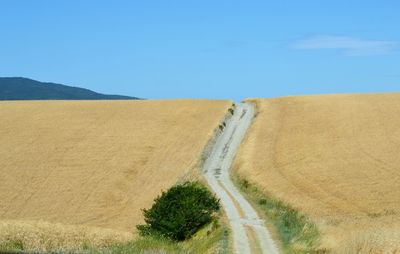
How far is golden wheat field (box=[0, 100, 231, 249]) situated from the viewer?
39.6m

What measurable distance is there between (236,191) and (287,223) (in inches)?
727

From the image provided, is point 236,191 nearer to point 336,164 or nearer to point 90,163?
point 336,164

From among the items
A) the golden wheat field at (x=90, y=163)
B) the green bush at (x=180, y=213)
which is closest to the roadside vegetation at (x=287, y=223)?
the green bush at (x=180, y=213)

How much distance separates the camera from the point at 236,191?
4797 centimetres

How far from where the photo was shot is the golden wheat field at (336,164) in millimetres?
24070

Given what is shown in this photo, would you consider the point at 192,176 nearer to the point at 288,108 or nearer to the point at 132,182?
the point at 132,182

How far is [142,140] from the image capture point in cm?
7256

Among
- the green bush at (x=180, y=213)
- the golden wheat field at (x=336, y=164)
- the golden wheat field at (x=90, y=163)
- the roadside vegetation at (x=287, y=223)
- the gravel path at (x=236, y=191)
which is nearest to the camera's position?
the roadside vegetation at (x=287, y=223)

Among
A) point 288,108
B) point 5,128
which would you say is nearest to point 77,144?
point 5,128

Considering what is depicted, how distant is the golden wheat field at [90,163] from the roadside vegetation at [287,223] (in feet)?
23.1

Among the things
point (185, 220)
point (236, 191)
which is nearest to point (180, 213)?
point (185, 220)

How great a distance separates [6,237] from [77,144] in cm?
4642

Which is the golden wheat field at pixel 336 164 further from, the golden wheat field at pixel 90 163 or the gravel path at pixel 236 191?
the golden wheat field at pixel 90 163

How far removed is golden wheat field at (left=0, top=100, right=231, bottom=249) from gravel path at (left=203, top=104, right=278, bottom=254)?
185 centimetres
